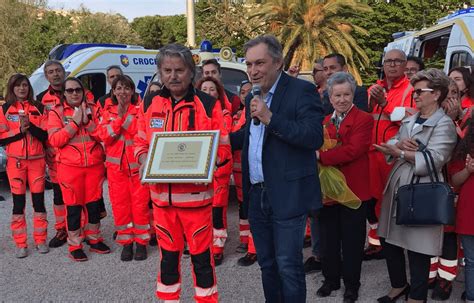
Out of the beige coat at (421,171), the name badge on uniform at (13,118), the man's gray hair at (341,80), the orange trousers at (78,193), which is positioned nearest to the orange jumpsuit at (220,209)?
the orange trousers at (78,193)

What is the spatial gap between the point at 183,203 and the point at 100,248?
2658 mm

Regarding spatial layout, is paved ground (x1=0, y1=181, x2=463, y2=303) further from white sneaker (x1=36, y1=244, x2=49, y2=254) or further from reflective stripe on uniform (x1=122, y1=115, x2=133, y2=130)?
reflective stripe on uniform (x1=122, y1=115, x2=133, y2=130)

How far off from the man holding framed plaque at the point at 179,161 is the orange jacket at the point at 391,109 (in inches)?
73.0

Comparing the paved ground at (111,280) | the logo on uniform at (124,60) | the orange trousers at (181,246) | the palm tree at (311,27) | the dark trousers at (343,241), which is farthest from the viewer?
the palm tree at (311,27)

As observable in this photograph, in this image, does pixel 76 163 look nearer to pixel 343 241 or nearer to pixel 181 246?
pixel 181 246

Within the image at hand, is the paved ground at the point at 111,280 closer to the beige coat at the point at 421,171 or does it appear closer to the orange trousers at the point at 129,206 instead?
the orange trousers at the point at 129,206

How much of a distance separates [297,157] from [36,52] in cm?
2504

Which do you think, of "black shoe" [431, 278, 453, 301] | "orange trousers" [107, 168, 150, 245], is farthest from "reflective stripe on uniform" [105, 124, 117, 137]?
"black shoe" [431, 278, 453, 301]

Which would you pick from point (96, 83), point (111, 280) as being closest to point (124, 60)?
point (96, 83)

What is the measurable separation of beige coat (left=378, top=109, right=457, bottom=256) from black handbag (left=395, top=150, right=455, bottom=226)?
0.05 metres

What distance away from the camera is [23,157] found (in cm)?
541

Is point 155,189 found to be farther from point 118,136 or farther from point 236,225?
point 236,225

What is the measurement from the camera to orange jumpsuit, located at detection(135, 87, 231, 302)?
337cm

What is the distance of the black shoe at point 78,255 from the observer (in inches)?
209
